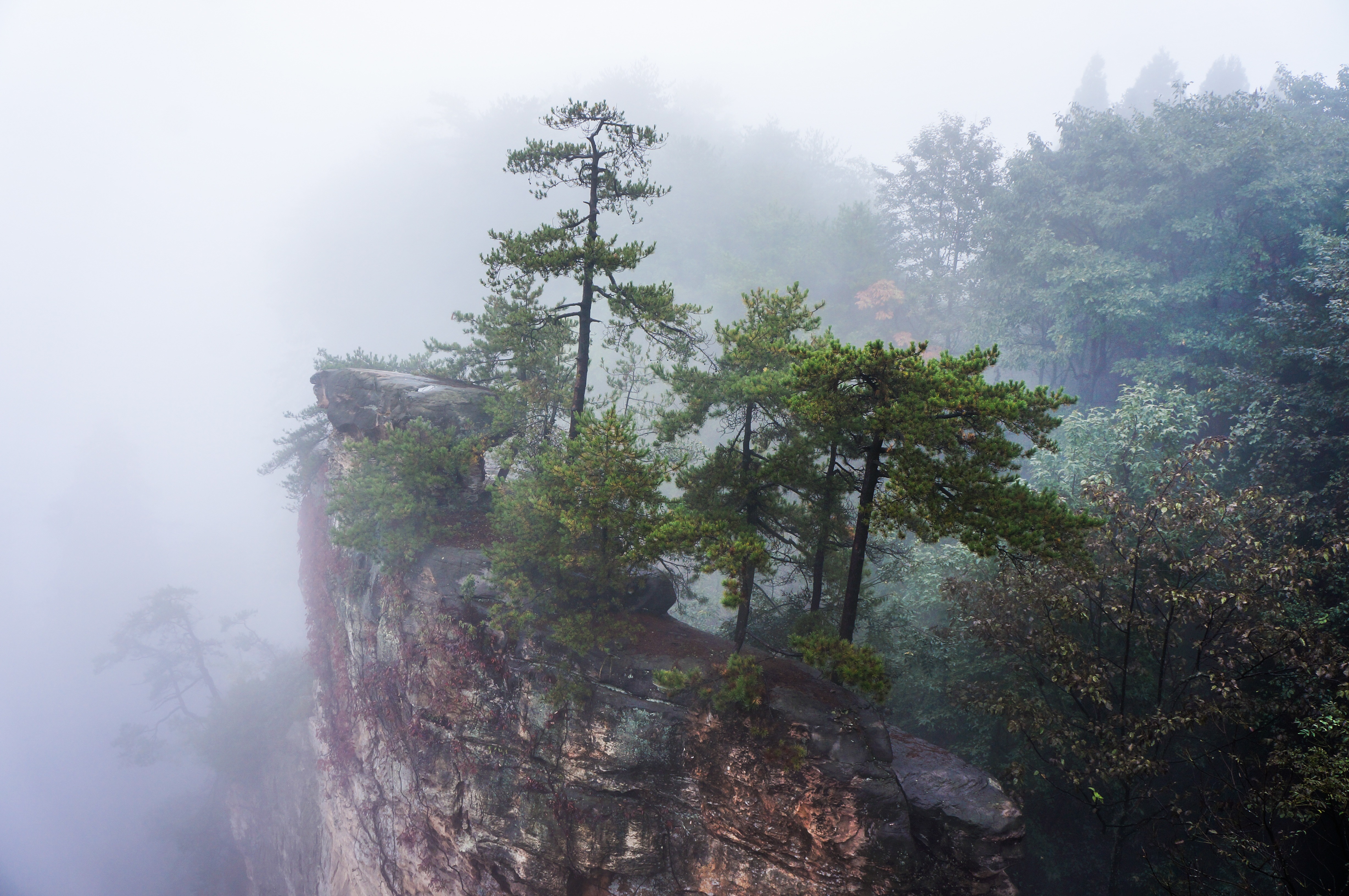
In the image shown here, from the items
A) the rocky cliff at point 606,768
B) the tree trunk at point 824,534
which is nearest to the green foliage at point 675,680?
the rocky cliff at point 606,768

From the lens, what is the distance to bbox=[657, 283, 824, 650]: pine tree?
1195cm

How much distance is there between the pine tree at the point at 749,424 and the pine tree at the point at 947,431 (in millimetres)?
1905

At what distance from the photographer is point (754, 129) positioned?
58.7 metres

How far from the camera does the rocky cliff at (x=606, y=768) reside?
10406mm

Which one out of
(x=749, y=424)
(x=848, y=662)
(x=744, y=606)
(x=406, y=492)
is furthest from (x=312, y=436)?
(x=848, y=662)

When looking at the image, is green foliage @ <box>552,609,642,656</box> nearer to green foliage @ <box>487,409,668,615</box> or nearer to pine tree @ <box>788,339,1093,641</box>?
green foliage @ <box>487,409,668,615</box>

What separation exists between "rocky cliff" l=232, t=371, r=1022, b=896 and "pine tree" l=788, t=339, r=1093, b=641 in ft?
16.1

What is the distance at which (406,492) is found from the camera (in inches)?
614

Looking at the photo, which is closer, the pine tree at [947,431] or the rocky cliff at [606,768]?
the pine tree at [947,431]

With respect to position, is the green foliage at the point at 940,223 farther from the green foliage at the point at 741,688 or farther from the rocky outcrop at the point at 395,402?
the green foliage at the point at 741,688

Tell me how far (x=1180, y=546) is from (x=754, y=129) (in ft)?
192

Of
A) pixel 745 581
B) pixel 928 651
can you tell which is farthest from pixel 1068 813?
pixel 745 581

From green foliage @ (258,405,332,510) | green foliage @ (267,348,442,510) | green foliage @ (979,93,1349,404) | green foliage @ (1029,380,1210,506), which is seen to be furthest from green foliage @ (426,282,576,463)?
green foliage @ (979,93,1349,404)

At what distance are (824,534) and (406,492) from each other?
11.9m
